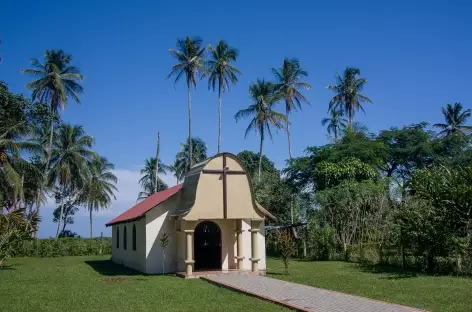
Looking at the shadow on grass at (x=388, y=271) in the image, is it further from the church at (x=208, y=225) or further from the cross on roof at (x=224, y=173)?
the cross on roof at (x=224, y=173)

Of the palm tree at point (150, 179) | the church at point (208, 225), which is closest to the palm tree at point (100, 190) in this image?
the palm tree at point (150, 179)

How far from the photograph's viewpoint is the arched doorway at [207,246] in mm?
22859

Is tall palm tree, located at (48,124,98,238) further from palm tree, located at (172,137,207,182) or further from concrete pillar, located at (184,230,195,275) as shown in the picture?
→ concrete pillar, located at (184,230,195,275)

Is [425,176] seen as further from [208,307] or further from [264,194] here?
[264,194]

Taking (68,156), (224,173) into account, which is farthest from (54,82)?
(224,173)

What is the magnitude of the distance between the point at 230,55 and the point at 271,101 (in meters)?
5.51

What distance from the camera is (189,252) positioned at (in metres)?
20.6

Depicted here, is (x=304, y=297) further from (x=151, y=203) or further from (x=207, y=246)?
(x=151, y=203)

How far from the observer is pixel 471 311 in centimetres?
1126

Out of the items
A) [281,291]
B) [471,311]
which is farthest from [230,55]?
[471,311]

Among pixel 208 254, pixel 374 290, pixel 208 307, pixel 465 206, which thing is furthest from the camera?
pixel 208 254

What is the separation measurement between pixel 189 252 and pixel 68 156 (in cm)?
3161

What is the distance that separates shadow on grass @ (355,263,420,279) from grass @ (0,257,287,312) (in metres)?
7.16

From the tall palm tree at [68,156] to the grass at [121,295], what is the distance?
28310mm
